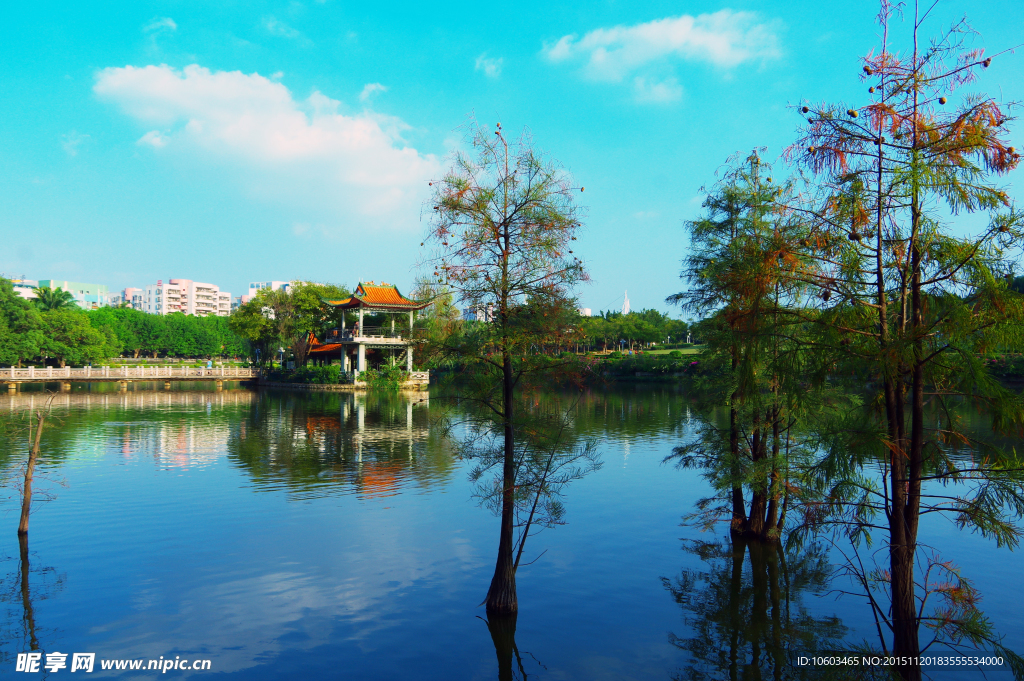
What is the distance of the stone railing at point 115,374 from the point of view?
49219mm

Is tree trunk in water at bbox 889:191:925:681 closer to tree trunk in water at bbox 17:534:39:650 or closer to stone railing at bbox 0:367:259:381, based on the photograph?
tree trunk in water at bbox 17:534:39:650

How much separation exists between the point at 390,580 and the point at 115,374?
53535 millimetres

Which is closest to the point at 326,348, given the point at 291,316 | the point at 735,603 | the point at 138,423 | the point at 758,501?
the point at 291,316

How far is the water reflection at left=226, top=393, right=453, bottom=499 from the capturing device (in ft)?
58.6

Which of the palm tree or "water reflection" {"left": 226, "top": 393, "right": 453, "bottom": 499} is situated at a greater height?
the palm tree

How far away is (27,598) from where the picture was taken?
9.45 m

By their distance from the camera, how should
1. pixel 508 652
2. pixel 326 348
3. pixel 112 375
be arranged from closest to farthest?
pixel 508 652 < pixel 112 375 < pixel 326 348

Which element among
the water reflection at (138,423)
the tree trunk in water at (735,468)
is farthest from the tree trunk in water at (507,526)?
the water reflection at (138,423)

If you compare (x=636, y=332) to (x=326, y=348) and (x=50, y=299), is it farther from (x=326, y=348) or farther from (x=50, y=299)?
(x=50, y=299)

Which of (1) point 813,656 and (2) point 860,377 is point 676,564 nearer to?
(1) point 813,656

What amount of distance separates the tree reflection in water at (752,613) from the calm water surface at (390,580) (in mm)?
40

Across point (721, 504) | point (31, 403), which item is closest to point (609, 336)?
point (31, 403)

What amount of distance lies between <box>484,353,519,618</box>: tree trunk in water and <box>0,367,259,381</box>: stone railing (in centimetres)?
5468

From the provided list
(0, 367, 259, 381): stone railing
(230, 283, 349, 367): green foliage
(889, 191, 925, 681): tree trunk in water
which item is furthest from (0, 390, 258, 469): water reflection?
(889, 191, 925, 681): tree trunk in water
